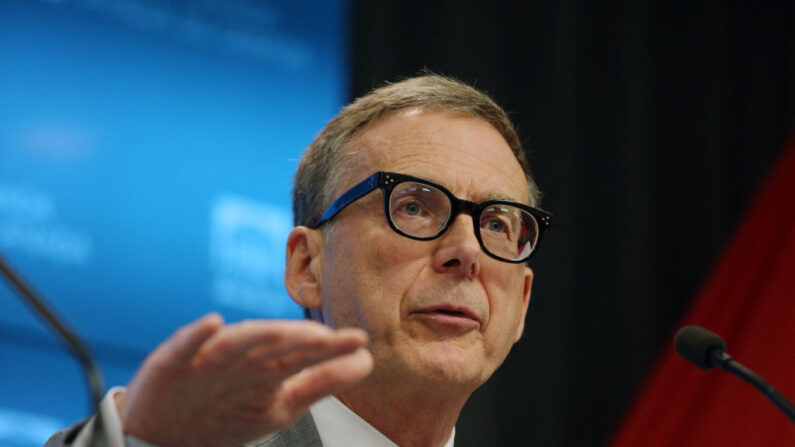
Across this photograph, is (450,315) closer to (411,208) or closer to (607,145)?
(411,208)

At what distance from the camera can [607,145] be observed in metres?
3.98

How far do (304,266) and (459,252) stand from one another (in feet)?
1.30

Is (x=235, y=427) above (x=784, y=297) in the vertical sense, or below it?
above

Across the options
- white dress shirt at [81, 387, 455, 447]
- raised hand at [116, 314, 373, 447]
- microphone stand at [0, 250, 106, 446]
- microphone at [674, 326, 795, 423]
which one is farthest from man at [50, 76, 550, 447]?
microphone stand at [0, 250, 106, 446]

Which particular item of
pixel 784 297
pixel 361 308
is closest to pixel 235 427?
pixel 361 308

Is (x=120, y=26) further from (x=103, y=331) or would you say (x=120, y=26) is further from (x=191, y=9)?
(x=103, y=331)

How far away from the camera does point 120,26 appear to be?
276 cm

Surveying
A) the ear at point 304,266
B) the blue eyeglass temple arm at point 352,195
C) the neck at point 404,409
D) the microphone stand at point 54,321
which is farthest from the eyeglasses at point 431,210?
the microphone stand at point 54,321

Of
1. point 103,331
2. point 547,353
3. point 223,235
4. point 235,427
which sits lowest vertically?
point 547,353

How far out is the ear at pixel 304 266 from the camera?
74.3 inches

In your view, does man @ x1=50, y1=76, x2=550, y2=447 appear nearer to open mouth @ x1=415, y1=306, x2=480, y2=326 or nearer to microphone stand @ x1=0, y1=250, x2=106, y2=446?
open mouth @ x1=415, y1=306, x2=480, y2=326

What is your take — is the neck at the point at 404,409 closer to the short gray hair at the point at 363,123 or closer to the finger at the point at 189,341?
the short gray hair at the point at 363,123

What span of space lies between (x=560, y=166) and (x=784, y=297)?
108 cm

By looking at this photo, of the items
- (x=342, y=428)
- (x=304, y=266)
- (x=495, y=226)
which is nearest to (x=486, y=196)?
(x=495, y=226)
